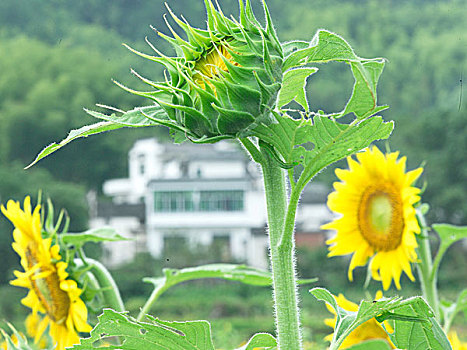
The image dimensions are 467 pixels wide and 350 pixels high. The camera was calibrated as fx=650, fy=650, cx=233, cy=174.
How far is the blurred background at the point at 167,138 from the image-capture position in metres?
9.68

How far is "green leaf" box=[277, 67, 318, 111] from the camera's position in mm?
234

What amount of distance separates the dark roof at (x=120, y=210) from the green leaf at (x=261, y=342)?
409 inches

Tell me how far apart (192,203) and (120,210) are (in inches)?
52.8

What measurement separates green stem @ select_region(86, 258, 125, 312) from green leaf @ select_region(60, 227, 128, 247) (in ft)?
0.06

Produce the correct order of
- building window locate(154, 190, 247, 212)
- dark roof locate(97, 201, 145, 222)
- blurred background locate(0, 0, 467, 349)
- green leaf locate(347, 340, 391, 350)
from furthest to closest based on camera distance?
building window locate(154, 190, 247, 212) → dark roof locate(97, 201, 145, 222) → blurred background locate(0, 0, 467, 349) → green leaf locate(347, 340, 391, 350)

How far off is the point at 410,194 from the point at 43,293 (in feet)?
0.87

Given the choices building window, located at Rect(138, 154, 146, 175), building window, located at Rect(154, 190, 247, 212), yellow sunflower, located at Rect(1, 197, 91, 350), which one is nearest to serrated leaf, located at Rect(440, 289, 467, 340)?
yellow sunflower, located at Rect(1, 197, 91, 350)

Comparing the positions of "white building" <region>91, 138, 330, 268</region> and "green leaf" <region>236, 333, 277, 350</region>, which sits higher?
"white building" <region>91, 138, 330, 268</region>

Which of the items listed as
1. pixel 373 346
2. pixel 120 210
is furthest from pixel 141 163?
pixel 373 346

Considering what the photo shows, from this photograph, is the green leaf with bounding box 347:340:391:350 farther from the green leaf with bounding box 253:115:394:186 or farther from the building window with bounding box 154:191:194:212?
the building window with bounding box 154:191:194:212

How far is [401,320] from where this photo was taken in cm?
25

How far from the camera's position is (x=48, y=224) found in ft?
1.54

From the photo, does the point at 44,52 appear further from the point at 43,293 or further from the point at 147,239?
the point at 43,293

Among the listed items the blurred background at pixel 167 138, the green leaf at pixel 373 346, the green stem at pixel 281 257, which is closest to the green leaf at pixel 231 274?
the green stem at pixel 281 257
